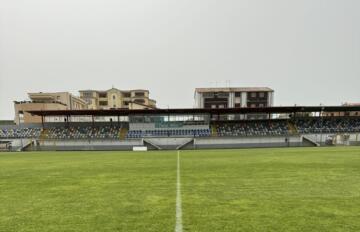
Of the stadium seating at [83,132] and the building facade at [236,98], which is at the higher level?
the building facade at [236,98]

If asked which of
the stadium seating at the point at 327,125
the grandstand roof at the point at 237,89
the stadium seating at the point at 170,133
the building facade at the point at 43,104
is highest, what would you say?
the grandstand roof at the point at 237,89

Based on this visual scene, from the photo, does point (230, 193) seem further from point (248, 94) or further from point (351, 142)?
point (248, 94)

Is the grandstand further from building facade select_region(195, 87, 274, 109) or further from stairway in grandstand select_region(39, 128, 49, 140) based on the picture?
building facade select_region(195, 87, 274, 109)

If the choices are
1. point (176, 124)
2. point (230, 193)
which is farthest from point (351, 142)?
point (230, 193)

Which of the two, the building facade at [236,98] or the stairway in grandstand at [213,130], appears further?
the building facade at [236,98]

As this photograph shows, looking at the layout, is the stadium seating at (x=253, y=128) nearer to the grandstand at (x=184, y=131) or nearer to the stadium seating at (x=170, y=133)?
the grandstand at (x=184, y=131)

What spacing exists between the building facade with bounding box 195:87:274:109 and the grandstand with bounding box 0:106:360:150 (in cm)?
2484

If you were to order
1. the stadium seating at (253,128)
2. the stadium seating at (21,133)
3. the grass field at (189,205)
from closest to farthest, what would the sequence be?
the grass field at (189,205), the stadium seating at (253,128), the stadium seating at (21,133)

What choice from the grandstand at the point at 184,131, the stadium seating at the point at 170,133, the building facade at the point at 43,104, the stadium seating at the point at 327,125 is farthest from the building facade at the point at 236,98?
the building facade at the point at 43,104

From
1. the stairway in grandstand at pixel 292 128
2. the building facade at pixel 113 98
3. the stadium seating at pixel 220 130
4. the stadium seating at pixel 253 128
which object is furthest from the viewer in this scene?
the building facade at pixel 113 98

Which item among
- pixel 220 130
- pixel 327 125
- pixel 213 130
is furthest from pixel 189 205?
pixel 327 125

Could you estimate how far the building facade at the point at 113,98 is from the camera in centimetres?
9000

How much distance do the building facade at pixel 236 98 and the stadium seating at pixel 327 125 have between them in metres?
27.4

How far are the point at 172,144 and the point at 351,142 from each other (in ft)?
117
